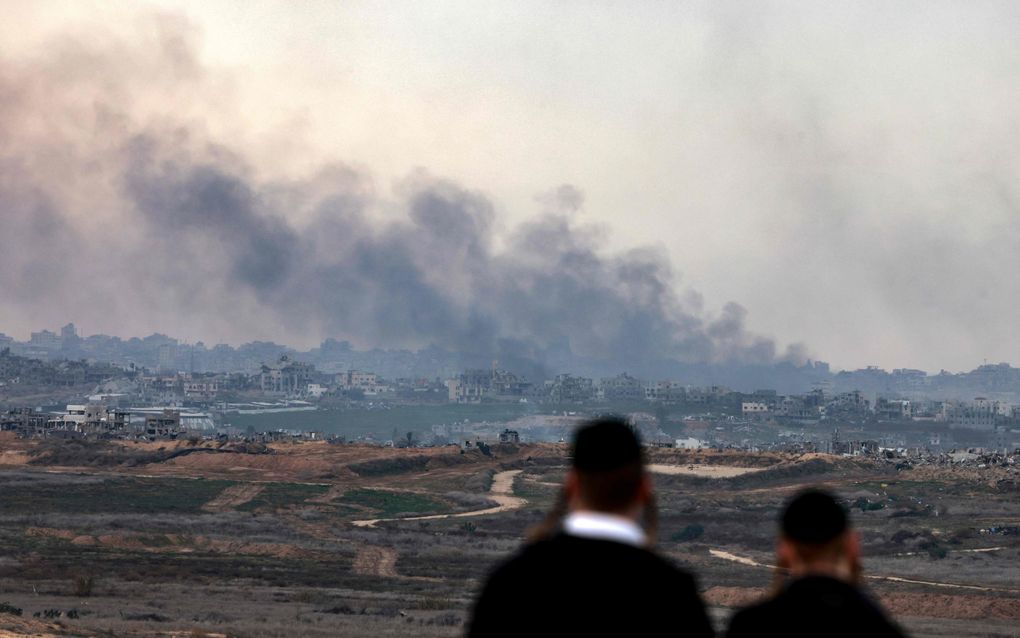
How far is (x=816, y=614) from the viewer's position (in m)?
5.16

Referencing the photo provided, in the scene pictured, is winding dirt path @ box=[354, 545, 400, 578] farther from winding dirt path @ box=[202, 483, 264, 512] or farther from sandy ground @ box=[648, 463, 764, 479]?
sandy ground @ box=[648, 463, 764, 479]

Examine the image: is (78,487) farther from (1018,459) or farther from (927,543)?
(1018,459)

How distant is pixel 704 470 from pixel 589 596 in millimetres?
115033

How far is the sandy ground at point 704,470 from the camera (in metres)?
114

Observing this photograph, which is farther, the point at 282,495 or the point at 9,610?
the point at 282,495

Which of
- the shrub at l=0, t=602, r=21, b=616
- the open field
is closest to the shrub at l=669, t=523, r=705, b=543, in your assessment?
the open field

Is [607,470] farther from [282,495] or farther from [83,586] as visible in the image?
[282,495]

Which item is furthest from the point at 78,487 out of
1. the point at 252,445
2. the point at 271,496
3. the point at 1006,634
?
the point at 1006,634

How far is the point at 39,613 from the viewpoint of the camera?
37812 millimetres

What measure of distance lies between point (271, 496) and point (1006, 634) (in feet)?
194

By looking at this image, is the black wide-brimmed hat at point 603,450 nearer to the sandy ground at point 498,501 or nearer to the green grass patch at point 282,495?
the sandy ground at point 498,501

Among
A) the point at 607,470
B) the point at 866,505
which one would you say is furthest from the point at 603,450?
the point at 866,505

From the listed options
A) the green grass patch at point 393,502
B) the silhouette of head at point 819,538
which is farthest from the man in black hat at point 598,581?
the green grass patch at point 393,502

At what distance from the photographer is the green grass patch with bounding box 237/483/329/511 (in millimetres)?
86312
